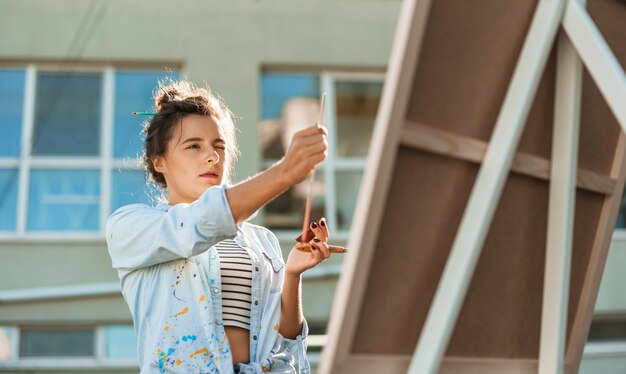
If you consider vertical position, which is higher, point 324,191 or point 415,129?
point 415,129

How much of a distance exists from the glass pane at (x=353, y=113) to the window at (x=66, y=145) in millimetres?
1658

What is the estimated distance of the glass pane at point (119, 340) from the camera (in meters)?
9.34

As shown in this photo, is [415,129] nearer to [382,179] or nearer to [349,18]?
[382,179]

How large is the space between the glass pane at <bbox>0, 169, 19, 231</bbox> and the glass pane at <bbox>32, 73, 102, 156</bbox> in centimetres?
31

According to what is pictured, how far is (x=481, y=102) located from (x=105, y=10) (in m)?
7.84

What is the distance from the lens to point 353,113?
9914 mm

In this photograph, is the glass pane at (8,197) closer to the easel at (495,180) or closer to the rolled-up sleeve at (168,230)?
the rolled-up sleeve at (168,230)

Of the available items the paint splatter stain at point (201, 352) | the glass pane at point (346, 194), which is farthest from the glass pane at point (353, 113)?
the paint splatter stain at point (201, 352)

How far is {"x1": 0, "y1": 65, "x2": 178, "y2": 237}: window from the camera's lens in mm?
9422

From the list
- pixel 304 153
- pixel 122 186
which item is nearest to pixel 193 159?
pixel 304 153

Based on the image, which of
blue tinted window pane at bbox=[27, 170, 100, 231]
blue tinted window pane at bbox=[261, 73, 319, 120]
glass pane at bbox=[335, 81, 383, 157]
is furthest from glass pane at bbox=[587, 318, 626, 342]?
blue tinted window pane at bbox=[27, 170, 100, 231]

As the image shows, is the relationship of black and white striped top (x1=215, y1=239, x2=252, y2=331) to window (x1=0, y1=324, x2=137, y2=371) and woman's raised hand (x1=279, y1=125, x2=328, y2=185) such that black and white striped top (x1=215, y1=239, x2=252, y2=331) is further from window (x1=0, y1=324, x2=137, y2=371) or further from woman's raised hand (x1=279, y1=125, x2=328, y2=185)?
window (x1=0, y1=324, x2=137, y2=371)

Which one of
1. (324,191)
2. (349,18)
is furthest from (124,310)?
(349,18)

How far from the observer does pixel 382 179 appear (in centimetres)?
207
